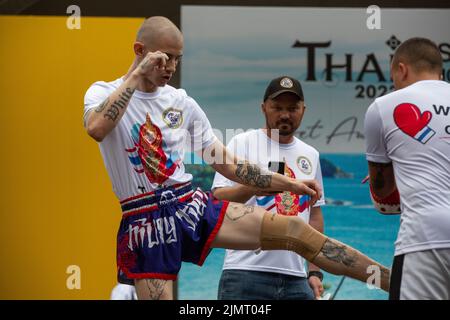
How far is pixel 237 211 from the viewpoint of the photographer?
16.5ft

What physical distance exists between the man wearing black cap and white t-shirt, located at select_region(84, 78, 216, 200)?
0.67 meters

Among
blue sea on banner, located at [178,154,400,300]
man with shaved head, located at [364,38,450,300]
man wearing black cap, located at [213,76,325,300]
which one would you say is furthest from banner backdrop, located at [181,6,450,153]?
man with shaved head, located at [364,38,450,300]

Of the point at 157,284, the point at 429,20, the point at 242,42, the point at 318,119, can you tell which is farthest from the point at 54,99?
the point at 157,284

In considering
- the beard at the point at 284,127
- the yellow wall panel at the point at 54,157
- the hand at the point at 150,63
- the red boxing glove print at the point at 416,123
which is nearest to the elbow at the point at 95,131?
the hand at the point at 150,63

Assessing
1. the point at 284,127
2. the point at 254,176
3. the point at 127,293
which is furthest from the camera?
the point at 127,293

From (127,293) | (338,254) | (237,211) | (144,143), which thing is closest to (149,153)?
(144,143)

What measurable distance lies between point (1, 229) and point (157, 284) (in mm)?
3768

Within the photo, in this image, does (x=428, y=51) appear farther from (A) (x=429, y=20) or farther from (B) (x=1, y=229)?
(B) (x=1, y=229)

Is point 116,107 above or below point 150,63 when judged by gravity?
below

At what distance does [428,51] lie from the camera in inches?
191

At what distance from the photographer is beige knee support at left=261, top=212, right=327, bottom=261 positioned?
495cm

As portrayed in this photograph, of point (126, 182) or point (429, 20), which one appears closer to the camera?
point (126, 182)

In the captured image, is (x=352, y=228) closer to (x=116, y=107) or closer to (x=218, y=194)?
(x=218, y=194)

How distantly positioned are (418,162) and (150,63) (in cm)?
137
